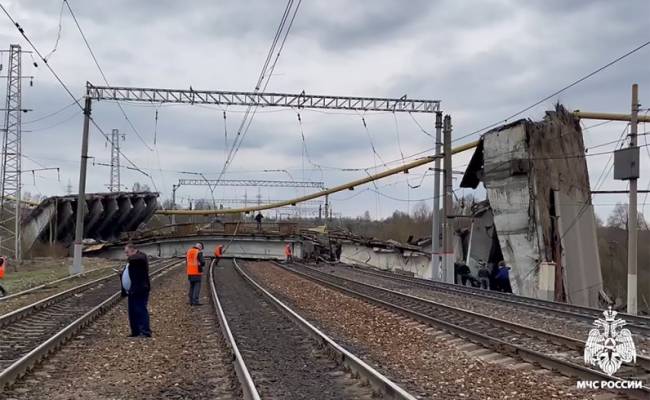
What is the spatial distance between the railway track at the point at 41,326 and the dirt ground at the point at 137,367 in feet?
0.60

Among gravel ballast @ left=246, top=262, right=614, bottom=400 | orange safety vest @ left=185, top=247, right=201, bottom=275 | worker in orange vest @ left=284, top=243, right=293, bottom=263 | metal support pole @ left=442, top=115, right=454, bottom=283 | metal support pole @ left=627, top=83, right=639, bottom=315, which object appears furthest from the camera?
worker in orange vest @ left=284, top=243, right=293, bottom=263

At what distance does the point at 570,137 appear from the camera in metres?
31.2

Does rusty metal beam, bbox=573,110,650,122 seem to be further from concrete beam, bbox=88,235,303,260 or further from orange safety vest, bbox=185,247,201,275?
concrete beam, bbox=88,235,303,260

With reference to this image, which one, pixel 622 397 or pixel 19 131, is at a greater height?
pixel 19 131

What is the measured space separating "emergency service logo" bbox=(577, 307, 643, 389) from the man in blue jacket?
7608 mm

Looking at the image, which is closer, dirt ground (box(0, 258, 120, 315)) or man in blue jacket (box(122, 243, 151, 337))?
man in blue jacket (box(122, 243, 151, 337))

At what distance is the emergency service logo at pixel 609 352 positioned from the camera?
7.61 meters

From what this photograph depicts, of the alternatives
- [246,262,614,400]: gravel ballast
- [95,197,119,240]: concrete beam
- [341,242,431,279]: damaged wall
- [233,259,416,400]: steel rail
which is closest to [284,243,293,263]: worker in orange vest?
[341,242,431,279]: damaged wall

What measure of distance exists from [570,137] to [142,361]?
2679 centimetres

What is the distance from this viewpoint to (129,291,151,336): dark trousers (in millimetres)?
11672

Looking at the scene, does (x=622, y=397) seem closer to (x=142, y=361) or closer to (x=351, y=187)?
(x=142, y=361)

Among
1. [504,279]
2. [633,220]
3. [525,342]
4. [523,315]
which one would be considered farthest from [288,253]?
[525,342]

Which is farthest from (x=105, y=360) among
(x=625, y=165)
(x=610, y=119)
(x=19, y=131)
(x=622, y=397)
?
(x=19, y=131)

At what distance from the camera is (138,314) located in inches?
465
